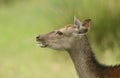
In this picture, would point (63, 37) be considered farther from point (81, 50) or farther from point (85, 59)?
point (85, 59)

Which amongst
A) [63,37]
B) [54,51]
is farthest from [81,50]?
[54,51]

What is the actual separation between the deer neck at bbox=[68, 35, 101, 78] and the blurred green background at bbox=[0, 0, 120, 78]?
221 centimetres

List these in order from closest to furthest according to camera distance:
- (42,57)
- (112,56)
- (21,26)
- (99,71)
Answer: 1. (99,71)
2. (112,56)
3. (42,57)
4. (21,26)

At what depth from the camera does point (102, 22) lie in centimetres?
1305

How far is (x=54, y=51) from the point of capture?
43.2 ft

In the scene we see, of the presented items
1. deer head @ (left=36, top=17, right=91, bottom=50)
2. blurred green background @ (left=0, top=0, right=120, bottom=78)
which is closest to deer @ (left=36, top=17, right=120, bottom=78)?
deer head @ (left=36, top=17, right=91, bottom=50)

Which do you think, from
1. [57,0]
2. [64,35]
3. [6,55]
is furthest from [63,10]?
[64,35]

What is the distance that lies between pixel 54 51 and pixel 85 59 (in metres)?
3.51

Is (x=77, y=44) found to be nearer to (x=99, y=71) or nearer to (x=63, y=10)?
(x=99, y=71)

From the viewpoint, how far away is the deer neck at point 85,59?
9.66 metres

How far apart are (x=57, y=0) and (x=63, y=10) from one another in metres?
0.29

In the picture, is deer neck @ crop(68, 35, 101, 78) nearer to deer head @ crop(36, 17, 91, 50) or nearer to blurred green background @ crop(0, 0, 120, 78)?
deer head @ crop(36, 17, 91, 50)

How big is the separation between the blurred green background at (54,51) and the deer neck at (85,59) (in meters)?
2.21

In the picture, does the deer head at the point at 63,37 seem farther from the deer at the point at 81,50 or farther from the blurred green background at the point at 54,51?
the blurred green background at the point at 54,51
